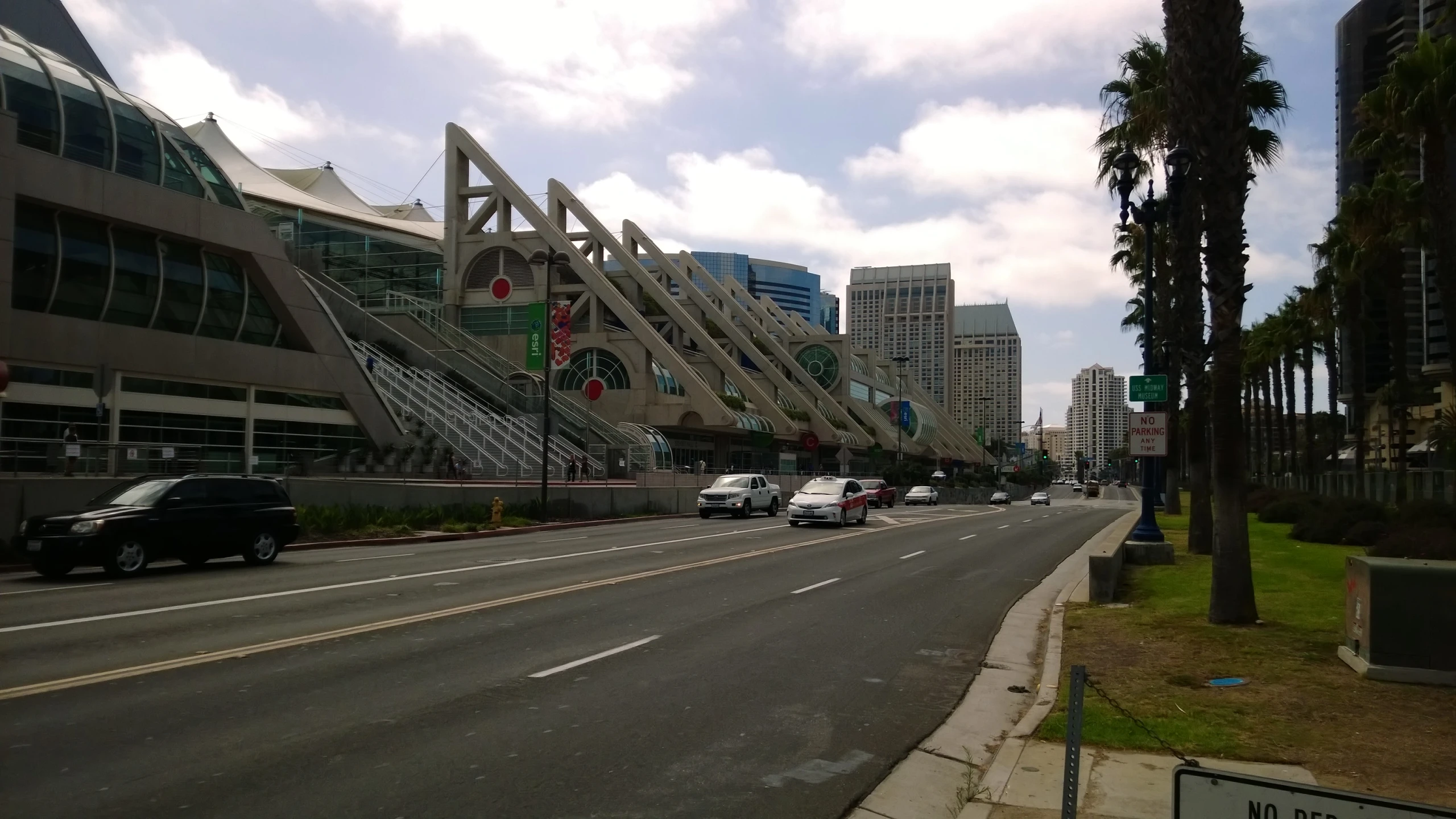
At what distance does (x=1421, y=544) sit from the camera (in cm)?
1880

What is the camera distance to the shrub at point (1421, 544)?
18.0m

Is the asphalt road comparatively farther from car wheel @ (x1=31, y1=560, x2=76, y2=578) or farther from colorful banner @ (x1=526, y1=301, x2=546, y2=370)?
colorful banner @ (x1=526, y1=301, x2=546, y2=370)

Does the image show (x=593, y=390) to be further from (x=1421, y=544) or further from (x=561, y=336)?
(x=1421, y=544)

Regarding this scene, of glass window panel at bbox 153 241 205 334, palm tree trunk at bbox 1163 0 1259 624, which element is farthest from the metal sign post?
glass window panel at bbox 153 241 205 334

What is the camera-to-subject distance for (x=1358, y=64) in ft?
292

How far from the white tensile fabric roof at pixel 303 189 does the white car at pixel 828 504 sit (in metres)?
48.3

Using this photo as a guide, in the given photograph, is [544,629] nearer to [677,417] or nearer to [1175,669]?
[1175,669]

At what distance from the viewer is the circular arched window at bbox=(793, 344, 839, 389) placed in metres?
105

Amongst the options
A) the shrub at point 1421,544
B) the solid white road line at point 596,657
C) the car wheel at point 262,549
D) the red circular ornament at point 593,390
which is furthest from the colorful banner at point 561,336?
the solid white road line at point 596,657

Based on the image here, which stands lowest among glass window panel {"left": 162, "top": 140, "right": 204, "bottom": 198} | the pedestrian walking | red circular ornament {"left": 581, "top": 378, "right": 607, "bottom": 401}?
the pedestrian walking

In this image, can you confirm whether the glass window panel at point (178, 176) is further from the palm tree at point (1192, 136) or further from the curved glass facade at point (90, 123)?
the palm tree at point (1192, 136)

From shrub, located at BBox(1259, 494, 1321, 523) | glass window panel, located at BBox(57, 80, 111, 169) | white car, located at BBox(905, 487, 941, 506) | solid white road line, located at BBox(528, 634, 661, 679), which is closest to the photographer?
solid white road line, located at BBox(528, 634, 661, 679)

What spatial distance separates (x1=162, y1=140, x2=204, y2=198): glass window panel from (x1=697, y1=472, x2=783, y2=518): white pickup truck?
20537 millimetres

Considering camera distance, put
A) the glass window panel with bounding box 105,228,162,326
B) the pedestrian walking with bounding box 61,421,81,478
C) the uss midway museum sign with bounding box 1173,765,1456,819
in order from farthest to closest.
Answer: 1. the glass window panel with bounding box 105,228,162,326
2. the pedestrian walking with bounding box 61,421,81,478
3. the uss midway museum sign with bounding box 1173,765,1456,819
